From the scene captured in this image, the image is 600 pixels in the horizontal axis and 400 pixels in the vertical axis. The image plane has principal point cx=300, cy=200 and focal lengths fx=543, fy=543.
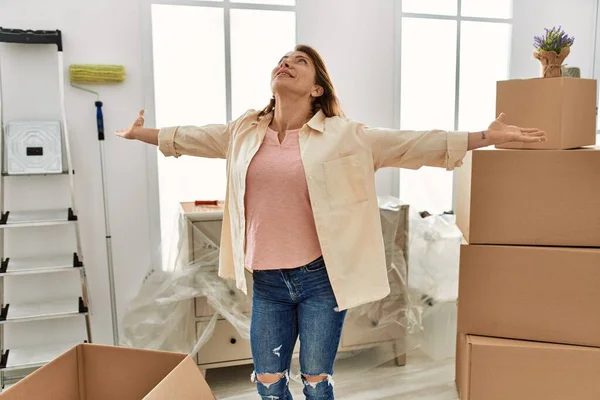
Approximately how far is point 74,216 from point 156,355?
123 cm

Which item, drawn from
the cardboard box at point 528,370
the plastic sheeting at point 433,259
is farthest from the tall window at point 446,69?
the cardboard box at point 528,370

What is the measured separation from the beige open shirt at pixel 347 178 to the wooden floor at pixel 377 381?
3.33 feet

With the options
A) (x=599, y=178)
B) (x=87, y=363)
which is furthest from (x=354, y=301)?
(x=599, y=178)

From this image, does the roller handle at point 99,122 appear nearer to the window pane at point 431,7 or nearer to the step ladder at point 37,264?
the step ladder at point 37,264

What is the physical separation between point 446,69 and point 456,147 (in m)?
1.68

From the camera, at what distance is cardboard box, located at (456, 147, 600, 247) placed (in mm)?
1883

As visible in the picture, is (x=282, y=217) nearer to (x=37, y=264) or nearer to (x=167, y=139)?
(x=167, y=139)

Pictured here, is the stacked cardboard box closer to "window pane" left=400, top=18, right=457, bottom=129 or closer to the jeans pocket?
the jeans pocket

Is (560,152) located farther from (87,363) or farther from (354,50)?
(87,363)

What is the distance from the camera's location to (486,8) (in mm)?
3045

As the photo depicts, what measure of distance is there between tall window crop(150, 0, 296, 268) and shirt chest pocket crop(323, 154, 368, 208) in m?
1.27

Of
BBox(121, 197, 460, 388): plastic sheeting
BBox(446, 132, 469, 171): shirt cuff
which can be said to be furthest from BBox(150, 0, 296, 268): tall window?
BBox(446, 132, 469, 171): shirt cuff

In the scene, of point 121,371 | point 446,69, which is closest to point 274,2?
point 446,69

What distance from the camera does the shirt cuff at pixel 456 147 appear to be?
150 cm
